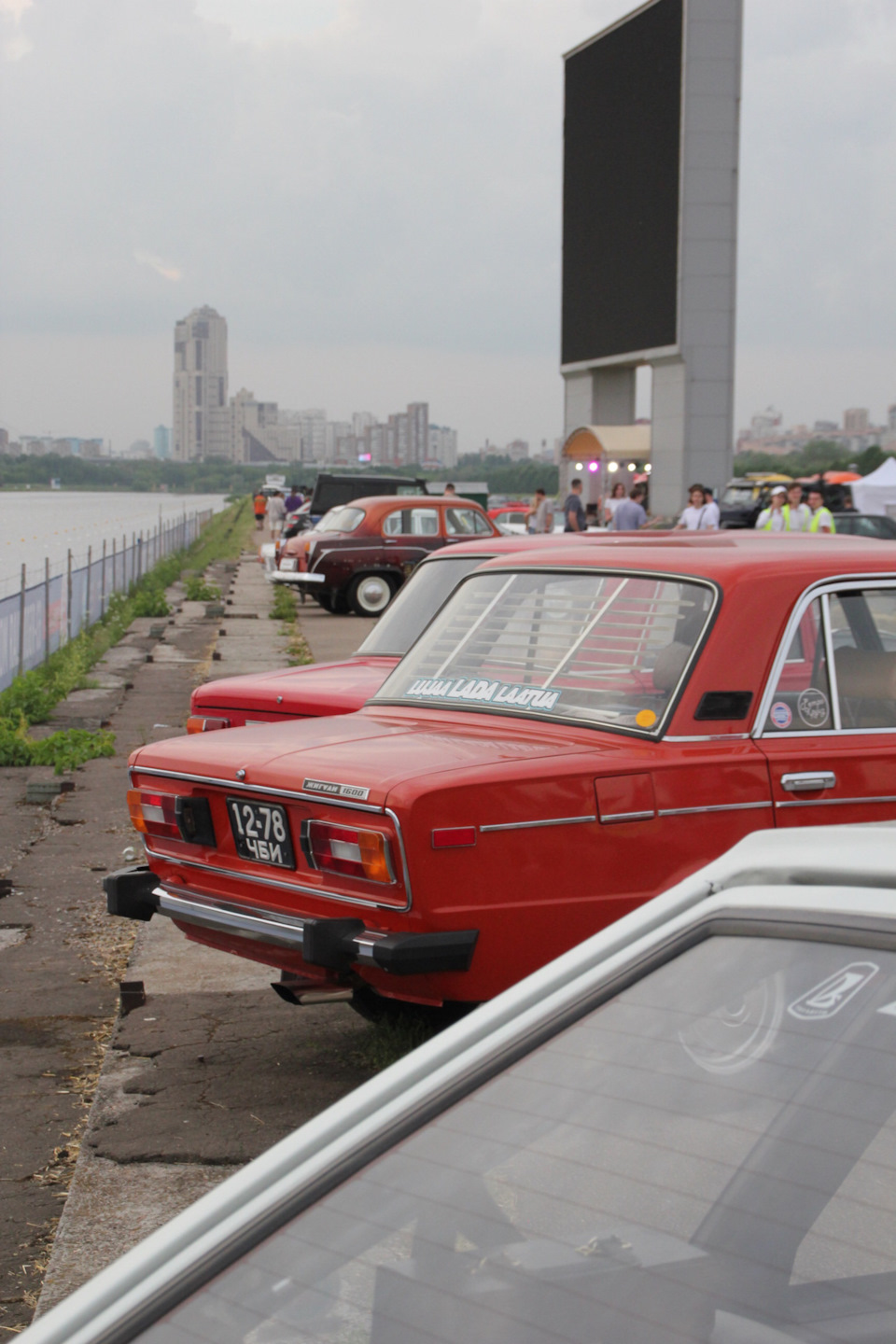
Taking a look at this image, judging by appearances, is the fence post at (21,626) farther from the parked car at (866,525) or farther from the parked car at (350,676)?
the parked car at (866,525)

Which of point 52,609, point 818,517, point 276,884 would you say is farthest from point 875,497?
point 276,884

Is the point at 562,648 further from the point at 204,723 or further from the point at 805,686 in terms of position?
the point at 204,723

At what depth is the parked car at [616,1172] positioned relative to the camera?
A: 4.40ft

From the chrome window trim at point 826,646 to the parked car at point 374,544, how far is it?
16.6 metres

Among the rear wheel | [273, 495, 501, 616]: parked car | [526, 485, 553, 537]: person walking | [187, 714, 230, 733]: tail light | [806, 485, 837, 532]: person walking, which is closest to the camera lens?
[187, 714, 230, 733]: tail light

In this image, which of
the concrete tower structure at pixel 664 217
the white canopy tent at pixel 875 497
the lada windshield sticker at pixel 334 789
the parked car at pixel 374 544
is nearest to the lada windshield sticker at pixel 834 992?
the lada windshield sticker at pixel 334 789

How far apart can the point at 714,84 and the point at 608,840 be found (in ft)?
168

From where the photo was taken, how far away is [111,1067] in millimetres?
4941

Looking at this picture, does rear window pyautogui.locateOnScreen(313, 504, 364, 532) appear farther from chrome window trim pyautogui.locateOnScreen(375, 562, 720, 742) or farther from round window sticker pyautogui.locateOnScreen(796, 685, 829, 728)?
round window sticker pyautogui.locateOnScreen(796, 685, 829, 728)

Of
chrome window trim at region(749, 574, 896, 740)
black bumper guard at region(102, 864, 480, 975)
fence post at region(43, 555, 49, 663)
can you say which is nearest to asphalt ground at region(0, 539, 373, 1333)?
black bumper guard at region(102, 864, 480, 975)

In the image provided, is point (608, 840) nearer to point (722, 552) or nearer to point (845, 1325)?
point (722, 552)

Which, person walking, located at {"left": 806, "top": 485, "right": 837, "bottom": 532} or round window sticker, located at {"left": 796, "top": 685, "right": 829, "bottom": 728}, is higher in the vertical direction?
person walking, located at {"left": 806, "top": 485, "right": 837, "bottom": 532}

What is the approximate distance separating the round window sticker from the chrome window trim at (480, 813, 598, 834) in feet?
2.99

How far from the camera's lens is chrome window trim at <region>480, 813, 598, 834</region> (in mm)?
4051
